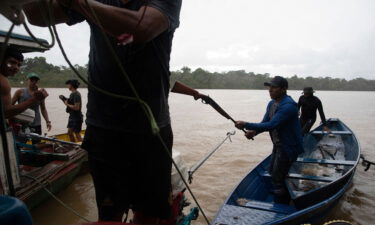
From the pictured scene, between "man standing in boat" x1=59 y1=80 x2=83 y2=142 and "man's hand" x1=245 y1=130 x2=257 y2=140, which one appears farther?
"man standing in boat" x1=59 y1=80 x2=83 y2=142

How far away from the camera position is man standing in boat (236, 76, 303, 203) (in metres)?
4.22

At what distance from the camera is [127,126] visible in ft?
4.71

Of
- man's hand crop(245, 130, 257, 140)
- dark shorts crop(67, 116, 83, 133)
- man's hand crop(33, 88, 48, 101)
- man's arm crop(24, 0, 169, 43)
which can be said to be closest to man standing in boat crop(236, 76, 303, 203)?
man's hand crop(245, 130, 257, 140)

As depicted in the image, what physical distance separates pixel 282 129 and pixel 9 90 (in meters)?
3.92

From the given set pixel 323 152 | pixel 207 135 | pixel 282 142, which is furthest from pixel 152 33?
pixel 207 135

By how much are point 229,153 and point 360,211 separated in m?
5.71

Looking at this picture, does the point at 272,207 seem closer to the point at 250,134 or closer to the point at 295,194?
the point at 295,194

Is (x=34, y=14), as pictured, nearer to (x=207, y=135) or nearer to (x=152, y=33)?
(x=152, y=33)

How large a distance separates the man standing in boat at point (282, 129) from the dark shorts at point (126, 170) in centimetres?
304

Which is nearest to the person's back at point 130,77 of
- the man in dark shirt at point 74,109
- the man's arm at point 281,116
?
the man's arm at point 281,116

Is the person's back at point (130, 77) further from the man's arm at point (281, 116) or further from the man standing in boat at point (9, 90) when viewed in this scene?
the man's arm at point (281, 116)

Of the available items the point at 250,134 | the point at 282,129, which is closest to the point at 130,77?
the point at 282,129

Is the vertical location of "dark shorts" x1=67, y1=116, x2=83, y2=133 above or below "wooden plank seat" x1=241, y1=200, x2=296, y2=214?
above

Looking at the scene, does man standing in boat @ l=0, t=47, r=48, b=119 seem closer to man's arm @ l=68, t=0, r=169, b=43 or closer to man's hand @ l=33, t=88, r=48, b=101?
man's hand @ l=33, t=88, r=48, b=101
